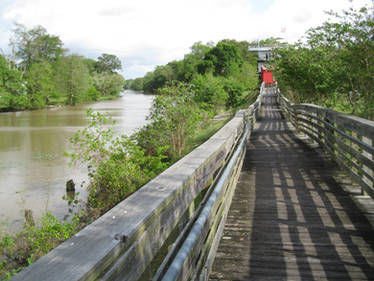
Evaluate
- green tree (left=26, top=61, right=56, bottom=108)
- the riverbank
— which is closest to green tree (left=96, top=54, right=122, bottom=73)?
green tree (left=26, top=61, right=56, bottom=108)

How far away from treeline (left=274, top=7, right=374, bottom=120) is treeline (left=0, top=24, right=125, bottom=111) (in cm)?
4849

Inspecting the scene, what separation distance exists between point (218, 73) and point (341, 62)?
230 feet

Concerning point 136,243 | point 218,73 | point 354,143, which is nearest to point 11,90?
point 218,73

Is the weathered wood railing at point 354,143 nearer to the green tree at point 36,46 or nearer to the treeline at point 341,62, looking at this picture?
the treeline at point 341,62

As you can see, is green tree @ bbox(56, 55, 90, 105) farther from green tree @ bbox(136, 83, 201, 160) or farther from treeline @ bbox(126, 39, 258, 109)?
green tree @ bbox(136, 83, 201, 160)

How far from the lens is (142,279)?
213 centimetres

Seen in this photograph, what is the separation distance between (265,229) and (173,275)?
9.91 feet

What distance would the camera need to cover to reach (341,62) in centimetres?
1047

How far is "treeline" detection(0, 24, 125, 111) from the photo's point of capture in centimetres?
5641

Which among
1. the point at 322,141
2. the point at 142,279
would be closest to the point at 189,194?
the point at 142,279

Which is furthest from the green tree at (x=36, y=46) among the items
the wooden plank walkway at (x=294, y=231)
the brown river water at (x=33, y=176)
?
the wooden plank walkway at (x=294, y=231)

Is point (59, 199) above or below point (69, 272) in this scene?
below

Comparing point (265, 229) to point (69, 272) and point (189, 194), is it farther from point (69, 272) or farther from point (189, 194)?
point (69, 272)

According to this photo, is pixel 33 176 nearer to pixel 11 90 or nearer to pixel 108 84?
pixel 11 90
